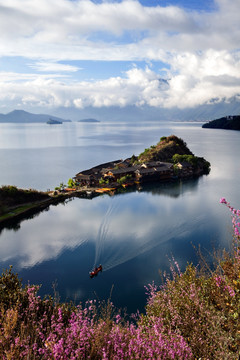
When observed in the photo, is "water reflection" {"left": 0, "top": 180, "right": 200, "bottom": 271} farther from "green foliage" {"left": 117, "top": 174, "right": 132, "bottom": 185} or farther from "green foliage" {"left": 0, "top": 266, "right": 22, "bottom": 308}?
"green foliage" {"left": 0, "top": 266, "right": 22, "bottom": 308}

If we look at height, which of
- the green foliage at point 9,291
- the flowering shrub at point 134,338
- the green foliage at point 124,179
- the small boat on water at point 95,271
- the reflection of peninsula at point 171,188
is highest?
the flowering shrub at point 134,338

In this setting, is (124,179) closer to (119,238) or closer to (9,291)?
(119,238)

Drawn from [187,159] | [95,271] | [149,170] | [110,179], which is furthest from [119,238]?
[187,159]

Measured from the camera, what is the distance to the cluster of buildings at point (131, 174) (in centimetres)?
7312

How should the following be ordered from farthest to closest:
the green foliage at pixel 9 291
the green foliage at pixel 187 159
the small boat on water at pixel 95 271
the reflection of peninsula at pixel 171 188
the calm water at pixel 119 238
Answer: the green foliage at pixel 187 159 → the reflection of peninsula at pixel 171 188 → the small boat on water at pixel 95 271 → the calm water at pixel 119 238 → the green foliage at pixel 9 291

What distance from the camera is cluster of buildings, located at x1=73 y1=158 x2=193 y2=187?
73125 millimetres

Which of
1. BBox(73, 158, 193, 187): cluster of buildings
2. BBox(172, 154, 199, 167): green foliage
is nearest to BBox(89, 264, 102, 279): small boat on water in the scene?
BBox(73, 158, 193, 187): cluster of buildings

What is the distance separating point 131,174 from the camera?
78938 mm

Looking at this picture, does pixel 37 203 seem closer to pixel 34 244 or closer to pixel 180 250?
pixel 34 244

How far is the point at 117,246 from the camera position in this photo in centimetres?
3675

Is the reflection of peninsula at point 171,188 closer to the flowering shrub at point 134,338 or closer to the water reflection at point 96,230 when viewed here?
the water reflection at point 96,230

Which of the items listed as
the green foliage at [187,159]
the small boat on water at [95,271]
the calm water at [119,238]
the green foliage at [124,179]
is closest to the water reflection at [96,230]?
the calm water at [119,238]

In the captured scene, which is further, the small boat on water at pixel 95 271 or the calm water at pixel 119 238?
the small boat on water at pixel 95 271

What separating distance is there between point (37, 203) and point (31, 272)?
90.2 ft
